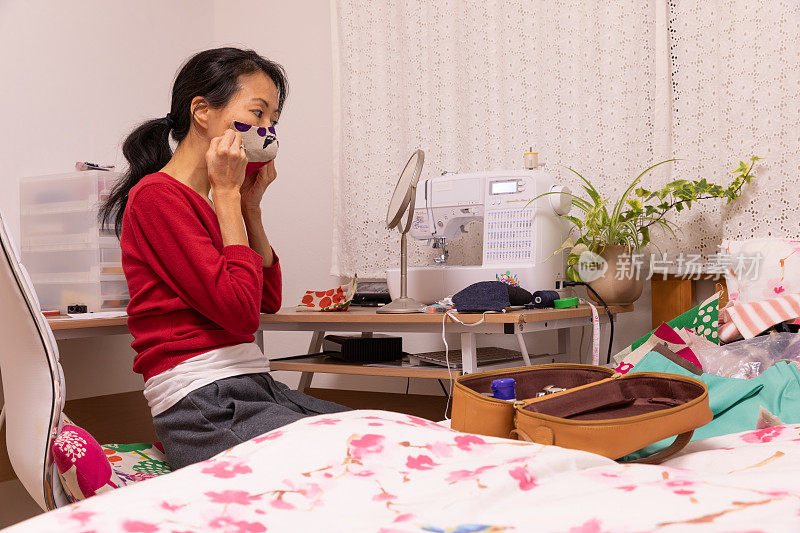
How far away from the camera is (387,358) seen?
1.95m

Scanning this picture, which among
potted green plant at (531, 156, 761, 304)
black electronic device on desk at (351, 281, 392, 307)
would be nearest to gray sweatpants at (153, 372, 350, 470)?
black electronic device on desk at (351, 281, 392, 307)

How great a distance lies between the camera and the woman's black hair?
4.99 feet

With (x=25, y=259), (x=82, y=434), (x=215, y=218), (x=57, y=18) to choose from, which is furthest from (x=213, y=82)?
(x=57, y=18)

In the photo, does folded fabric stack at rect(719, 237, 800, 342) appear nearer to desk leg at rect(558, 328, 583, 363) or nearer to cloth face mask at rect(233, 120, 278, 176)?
desk leg at rect(558, 328, 583, 363)

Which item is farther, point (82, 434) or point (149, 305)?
point (149, 305)

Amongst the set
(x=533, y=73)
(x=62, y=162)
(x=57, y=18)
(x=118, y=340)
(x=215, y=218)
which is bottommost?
(x=118, y=340)

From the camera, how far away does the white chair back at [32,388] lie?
104 centimetres

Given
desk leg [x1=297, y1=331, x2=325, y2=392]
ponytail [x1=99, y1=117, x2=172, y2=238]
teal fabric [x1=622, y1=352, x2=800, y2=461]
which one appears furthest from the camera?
desk leg [x1=297, y1=331, x2=325, y2=392]

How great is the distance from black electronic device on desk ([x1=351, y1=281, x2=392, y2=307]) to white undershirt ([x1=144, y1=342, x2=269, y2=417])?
880 millimetres

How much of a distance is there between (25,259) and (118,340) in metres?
0.58

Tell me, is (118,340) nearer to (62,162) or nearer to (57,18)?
(62,162)

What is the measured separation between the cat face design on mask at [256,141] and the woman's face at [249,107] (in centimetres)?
2

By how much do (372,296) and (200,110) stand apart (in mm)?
913

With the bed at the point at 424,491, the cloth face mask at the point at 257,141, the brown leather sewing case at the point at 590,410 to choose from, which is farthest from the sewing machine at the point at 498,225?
the bed at the point at 424,491
